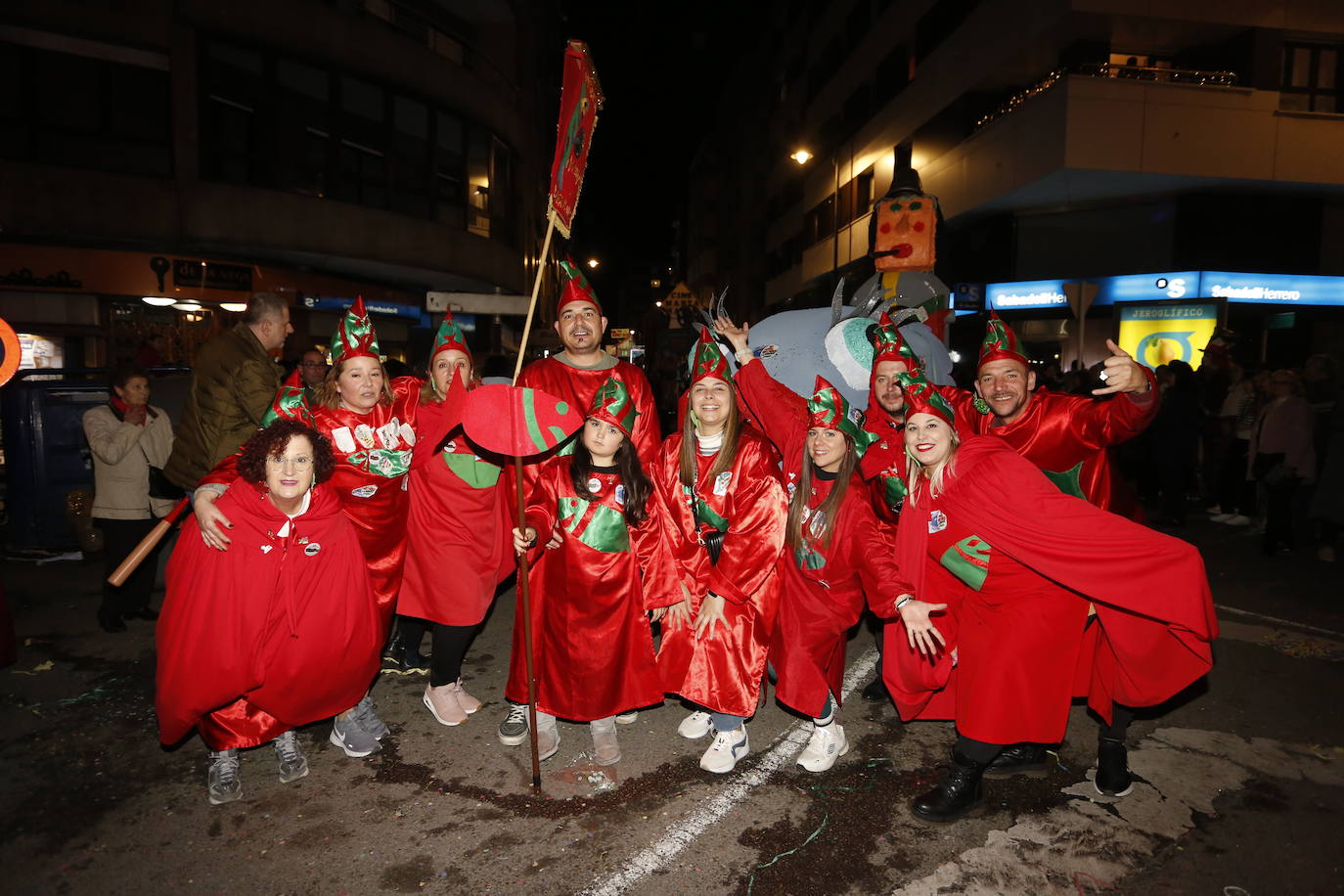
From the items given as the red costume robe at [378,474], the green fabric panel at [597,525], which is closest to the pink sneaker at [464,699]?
the red costume robe at [378,474]

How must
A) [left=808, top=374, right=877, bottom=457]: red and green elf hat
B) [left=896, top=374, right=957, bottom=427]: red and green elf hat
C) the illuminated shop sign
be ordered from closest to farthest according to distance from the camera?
[left=896, top=374, right=957, bottom=427]: red and green elf hat < [left=808, top=374, right=877, bottom=457]: red and green elf hat < the illuminated shop sign

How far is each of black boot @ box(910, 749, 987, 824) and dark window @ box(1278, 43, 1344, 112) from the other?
17.6 metres

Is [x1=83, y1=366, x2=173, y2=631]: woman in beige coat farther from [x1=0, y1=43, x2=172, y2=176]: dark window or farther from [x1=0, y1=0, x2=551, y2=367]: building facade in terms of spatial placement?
[x1=0, y1=43, x2=172, y2=176]: dark window

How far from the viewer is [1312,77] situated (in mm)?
14484

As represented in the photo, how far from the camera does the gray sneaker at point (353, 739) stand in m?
3.59

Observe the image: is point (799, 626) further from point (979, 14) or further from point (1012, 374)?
point (979, 14)

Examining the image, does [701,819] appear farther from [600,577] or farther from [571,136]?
[571,136]

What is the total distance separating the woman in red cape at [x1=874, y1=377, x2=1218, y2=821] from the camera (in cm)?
287

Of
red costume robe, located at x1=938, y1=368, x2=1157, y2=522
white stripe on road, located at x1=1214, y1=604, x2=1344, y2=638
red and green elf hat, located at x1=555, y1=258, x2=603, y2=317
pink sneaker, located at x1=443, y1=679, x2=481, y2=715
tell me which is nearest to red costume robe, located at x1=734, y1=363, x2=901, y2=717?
red costume robe, located at x1=938, y1=368, x2=1157, y2=522

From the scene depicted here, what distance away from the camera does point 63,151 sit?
13000mm

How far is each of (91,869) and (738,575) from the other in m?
2.79

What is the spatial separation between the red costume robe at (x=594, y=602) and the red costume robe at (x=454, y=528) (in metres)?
0.48

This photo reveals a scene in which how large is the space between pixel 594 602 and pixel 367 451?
4.92 feet

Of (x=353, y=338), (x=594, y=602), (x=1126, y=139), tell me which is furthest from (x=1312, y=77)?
(x=353, y=338)
